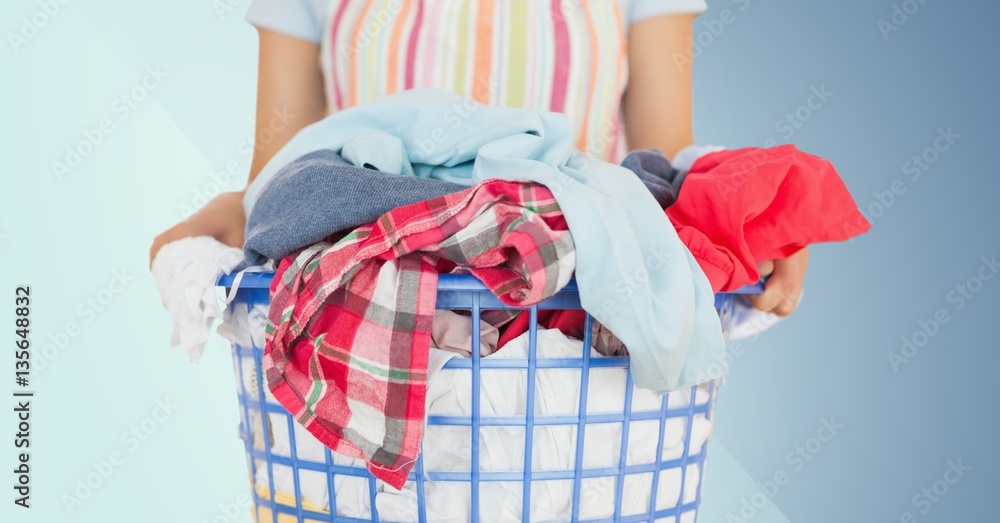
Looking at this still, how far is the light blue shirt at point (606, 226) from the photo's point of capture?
58 centimetres

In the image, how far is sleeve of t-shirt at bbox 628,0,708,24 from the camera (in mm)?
1063

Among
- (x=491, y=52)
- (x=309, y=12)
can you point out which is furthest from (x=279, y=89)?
(x=491, y=52)

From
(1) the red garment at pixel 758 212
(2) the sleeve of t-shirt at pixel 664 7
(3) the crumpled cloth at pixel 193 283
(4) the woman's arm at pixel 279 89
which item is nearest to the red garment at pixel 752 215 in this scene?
(1) the red garment at pixel 758 212

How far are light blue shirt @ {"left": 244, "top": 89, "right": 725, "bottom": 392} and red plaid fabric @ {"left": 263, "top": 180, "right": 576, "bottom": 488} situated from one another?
0.02 meters

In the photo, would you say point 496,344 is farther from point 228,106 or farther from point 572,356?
point 228,106

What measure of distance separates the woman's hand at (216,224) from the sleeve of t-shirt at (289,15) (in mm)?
243

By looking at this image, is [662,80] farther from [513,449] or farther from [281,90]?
[513,449]

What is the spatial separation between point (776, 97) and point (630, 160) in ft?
2.40

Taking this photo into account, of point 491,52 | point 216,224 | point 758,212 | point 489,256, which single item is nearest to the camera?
point 489,256

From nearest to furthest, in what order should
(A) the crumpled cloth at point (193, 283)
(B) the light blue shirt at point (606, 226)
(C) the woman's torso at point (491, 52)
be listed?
(B) the light blue shirt at point (606, 226) < (A) the crumpled cloth at point (193, 283) < (C) the woman's torso at point (491, 52)

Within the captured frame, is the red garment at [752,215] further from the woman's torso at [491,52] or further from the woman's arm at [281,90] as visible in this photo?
the woman's arm at [281,90]

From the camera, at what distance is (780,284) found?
2.47 ft

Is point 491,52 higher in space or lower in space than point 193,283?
higher

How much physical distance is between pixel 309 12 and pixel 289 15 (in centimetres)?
3
